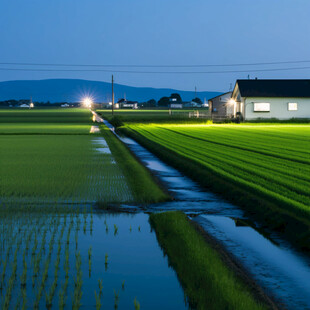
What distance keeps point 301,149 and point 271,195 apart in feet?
50.8

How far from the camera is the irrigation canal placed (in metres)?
7.25

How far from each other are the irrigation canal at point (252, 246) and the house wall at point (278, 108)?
56151mm

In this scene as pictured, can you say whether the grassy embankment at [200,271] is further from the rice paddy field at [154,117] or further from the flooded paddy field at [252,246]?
the rice paddy field at [154,117]

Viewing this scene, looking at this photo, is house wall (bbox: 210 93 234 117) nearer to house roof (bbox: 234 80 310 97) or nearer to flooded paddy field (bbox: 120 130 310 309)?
house roof (bbox: 234 80 310 97)

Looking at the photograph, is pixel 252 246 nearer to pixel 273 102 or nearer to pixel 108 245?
pixel 108 245

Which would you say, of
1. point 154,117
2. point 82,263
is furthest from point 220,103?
point 82,263

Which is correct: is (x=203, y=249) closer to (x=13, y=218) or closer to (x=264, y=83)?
(x=13, y=218)

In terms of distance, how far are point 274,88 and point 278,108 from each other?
322 cm

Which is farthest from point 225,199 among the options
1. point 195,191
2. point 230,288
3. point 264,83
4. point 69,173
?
point 264,83

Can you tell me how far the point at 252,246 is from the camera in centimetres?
966

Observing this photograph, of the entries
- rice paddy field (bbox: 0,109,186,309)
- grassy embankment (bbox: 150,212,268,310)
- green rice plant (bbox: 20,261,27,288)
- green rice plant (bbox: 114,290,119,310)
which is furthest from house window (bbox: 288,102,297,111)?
green rice plant (bbox: 114,290,119,310)

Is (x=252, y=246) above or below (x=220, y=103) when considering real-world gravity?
below

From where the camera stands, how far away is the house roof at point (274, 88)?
71.8 metres

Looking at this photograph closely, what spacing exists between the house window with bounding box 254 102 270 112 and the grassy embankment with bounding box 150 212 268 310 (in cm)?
6162
